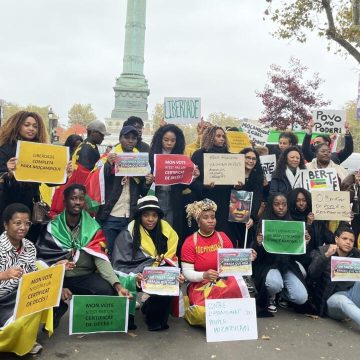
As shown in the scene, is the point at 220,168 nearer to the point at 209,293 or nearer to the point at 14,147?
→ the point at 209,293

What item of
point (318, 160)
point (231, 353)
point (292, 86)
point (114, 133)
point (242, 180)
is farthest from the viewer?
point (114, 133)

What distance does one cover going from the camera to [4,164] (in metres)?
4.52

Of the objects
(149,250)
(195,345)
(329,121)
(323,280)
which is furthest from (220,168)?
(329,121)

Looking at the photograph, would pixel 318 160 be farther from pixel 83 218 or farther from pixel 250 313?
pixel 83 218

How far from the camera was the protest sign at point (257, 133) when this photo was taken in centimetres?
900

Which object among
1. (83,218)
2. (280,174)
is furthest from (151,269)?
(280,174)

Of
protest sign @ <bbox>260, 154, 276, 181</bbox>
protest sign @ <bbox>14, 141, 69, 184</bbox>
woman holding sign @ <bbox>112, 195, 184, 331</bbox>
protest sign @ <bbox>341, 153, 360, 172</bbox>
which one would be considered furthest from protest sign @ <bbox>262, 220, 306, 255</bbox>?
protest sign @ <bbox>341, 153, 360, 172</bbox>

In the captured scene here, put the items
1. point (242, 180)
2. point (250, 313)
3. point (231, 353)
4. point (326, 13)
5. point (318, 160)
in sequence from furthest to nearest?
point (326, 13) → point (318, 160) → point (242, 180) → point (250, 313) → point (231, 353)

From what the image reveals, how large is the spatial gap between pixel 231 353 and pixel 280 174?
2.69 meters

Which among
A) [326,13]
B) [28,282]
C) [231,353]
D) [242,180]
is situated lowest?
[231,353]

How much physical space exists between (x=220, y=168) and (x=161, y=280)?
1.85 m

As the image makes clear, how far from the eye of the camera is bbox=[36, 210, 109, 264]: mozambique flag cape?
4.34 m

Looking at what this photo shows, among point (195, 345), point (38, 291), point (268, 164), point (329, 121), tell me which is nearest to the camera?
point (38, 291)

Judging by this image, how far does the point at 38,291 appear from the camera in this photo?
3.74 m
